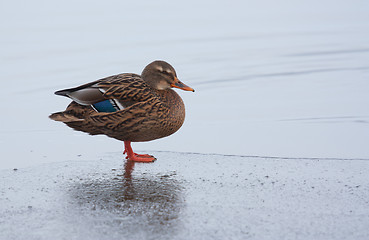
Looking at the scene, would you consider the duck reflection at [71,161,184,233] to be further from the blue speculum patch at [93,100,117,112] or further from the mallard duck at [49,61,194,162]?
the blue speculum patch at [93,100,117,112]

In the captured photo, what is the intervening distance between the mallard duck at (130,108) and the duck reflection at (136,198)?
1.38 feet

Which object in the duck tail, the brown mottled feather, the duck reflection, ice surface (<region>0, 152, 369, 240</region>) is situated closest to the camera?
ice surface (<region>0, 152, 369, 240</region>)

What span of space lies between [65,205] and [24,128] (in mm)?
2726

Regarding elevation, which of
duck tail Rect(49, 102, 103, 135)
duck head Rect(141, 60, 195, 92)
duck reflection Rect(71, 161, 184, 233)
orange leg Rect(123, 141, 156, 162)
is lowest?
orange leg Rect(123, 141, 156, 162)

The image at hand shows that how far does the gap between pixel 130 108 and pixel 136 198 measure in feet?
3.86

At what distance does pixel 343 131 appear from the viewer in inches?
231

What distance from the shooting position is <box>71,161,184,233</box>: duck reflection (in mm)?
3512

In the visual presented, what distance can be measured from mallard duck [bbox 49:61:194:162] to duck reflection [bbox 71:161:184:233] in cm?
42

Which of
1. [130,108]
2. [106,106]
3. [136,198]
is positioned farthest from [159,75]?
[136,198]

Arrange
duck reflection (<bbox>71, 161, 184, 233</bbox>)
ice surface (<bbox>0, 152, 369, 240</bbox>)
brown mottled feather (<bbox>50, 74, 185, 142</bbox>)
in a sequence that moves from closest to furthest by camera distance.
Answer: ice surface (<bbox>0, 152, 369, 240</bbox>), duck reflection (<bbox>71, 161, 184, 233</bbox>), brown mottled feather (<bbox>50, 74, 185, 142</bbox>)

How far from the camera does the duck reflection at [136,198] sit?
3.51m

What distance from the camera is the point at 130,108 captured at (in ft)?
16.2

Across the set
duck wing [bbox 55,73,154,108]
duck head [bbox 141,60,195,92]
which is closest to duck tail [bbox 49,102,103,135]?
duck wing [bbox 55,73,154,108]

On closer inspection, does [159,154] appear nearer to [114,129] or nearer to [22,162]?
[114,129]
